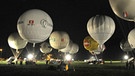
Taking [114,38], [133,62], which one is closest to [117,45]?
[114,38]

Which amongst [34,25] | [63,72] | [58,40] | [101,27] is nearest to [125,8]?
[63,72]

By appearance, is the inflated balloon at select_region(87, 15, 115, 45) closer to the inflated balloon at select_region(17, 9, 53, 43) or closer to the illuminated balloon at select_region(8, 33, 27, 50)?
the inflated balloon at select_region(17, 9, 53, 43)

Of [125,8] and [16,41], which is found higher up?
[16,41]

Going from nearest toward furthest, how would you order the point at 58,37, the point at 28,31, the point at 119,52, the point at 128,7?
the point at 128,7 → the point at 28,31 → the point at 58,37 → the point at 119,52

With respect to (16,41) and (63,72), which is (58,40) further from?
(63,72)

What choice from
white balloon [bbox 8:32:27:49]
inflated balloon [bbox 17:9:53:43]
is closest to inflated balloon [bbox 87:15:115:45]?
inflated balloon [bbox 17:9:53:43]

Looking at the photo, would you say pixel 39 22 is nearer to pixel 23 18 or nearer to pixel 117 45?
pixel 23 18

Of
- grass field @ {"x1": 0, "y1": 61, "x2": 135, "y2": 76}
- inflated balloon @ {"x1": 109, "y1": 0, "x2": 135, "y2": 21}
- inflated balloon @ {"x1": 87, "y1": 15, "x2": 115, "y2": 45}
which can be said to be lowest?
grass field @ {"x1": 0, "y1": 61, "x2": 135, "y2": 76}

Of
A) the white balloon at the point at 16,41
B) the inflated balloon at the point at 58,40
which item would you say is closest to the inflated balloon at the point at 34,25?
the white balloon at the point at 16,41

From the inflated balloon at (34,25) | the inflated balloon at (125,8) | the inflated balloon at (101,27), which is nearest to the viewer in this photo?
the inflated balloon at (125,8)

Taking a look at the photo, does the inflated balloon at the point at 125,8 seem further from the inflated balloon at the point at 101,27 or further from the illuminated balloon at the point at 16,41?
the illuminated balloon at the point at 16,41

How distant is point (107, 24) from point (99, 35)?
214 cm

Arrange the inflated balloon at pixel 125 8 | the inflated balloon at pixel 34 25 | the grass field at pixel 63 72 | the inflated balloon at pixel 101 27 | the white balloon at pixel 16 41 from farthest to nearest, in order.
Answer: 1. the white balloon at pixel 16 41
2. the inflated balloon at pixel 101 27
3. the inflated balloon at pixel 34 25
4. the grass field at pixel 63 72
5. the inflated balloon at pixel 125 8

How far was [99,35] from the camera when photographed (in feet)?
135
